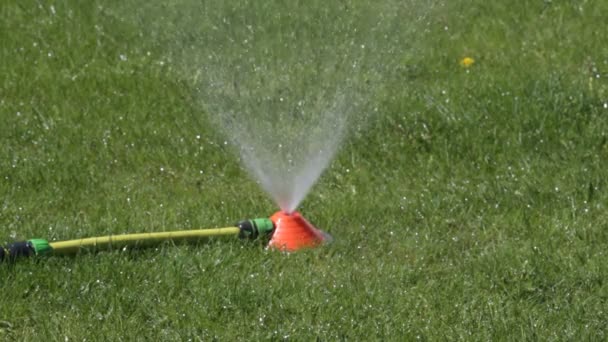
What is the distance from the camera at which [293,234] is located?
4559 millimetres

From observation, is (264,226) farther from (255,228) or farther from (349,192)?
(349,192)

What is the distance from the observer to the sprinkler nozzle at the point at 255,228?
456cm

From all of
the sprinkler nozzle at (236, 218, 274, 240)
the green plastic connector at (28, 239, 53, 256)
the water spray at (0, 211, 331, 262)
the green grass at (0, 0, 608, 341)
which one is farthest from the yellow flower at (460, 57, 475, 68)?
the green plastic connector at (28, 239, 53, 256)

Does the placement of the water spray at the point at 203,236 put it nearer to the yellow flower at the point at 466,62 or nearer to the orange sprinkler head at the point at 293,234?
the orange sprinkler head at the point at 293,234

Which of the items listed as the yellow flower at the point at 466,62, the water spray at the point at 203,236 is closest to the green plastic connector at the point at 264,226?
the water spray at the point at 203,236

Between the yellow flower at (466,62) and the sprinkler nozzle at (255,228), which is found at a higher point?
the sprinkler nozzle at (255,228)

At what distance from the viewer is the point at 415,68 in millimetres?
6152

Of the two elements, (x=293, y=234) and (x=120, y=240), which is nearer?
(x=120, y=240)

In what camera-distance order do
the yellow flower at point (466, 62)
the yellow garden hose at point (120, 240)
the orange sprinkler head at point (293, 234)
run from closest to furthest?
the yellow garden hose at point (120, 240)
the orange sprinkler head at point (293, 234)
the yellow flower at point (466, 62)

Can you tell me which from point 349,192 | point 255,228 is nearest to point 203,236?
point 255,228

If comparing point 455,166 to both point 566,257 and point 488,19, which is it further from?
point 488,19

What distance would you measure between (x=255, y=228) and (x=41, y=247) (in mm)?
746

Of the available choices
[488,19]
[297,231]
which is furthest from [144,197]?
[488,19]

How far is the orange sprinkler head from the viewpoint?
4.54 m
